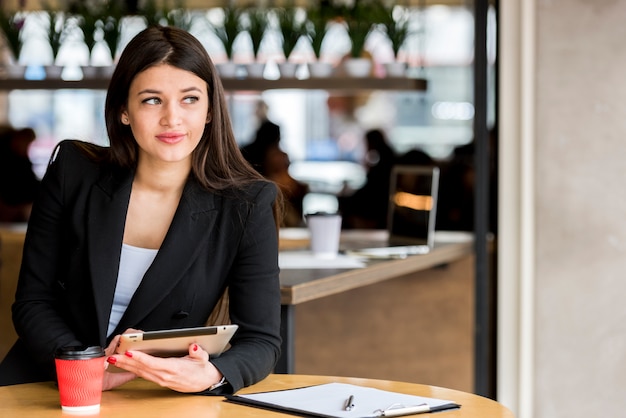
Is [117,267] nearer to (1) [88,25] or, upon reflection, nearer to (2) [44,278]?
(2) [44,278]

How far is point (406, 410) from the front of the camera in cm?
158

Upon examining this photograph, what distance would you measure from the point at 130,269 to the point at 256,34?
290 centimetres

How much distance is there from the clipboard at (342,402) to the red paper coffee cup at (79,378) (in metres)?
0.23

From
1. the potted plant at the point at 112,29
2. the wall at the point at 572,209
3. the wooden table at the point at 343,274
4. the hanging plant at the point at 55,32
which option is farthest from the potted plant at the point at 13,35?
the wall at the point at 572,209

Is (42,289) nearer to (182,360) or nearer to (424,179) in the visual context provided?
(182,360)

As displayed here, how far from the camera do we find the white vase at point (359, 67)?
4727 millimetres

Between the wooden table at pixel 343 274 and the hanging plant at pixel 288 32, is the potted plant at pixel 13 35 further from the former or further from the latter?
the wooden table at pixel 343 274

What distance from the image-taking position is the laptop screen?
13.0ft

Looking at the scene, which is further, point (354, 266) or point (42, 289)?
point (354, 266)

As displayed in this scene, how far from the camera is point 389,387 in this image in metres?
1.78

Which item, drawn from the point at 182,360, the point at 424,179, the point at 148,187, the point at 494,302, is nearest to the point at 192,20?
the point at 424,179

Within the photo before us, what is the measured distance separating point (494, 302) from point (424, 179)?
2.10 ft

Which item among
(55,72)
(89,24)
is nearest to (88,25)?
(89,24)

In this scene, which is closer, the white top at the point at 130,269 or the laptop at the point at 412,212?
the white top at the point at 130,269
